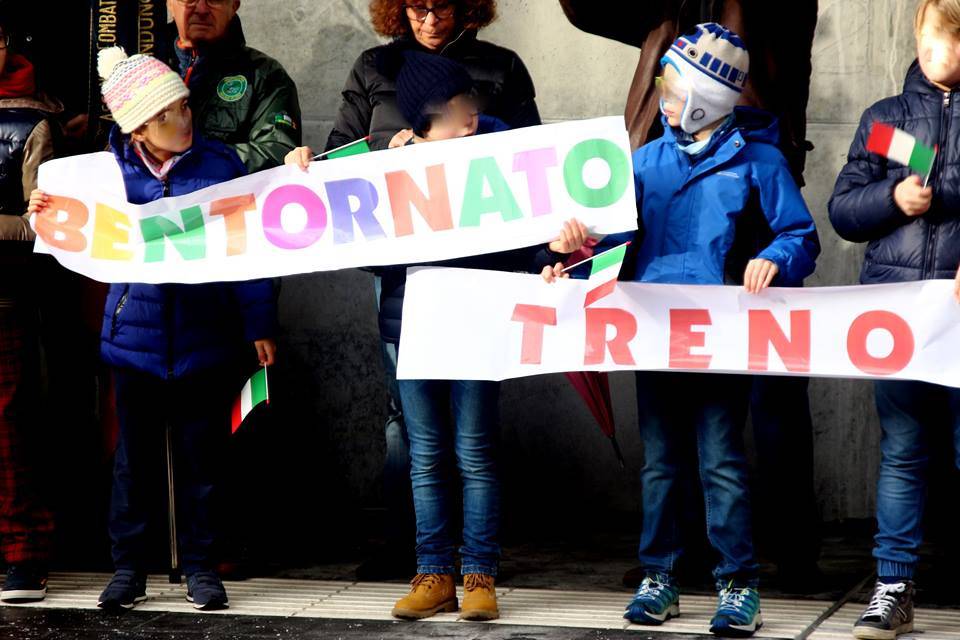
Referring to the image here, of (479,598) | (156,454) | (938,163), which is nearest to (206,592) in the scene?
(156,454)

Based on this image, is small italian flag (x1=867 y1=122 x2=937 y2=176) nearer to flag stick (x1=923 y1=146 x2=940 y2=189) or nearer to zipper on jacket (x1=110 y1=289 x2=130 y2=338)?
flag stick (x1=923 y1=146 x2=940 y2=189)

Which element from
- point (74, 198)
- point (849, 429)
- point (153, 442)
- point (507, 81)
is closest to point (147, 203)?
point (74, 198)

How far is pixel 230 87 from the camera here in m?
5.93

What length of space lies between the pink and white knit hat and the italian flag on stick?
5.17 feet

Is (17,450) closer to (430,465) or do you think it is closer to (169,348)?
(169,348)

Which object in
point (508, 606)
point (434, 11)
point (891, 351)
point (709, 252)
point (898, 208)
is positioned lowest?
point (508, 606)

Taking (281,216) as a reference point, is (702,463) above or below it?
below

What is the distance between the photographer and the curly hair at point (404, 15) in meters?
5.72

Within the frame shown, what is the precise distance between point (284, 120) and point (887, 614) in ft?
9.17

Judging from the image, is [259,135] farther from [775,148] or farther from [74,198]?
[775,148]

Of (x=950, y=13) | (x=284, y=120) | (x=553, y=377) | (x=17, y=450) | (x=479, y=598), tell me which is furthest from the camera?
(x=553, y=377)

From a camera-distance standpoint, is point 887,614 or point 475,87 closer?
point 887,614

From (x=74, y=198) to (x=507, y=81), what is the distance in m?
1.60

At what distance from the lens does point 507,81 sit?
18.7 feet
